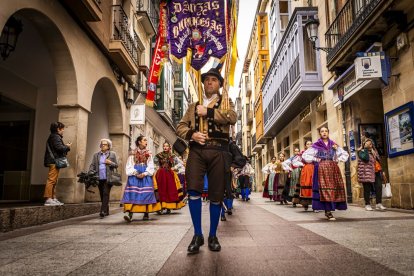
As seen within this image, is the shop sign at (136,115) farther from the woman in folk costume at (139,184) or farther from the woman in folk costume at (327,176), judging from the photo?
the woman in folk costume at (327,176)

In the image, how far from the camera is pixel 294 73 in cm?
1752

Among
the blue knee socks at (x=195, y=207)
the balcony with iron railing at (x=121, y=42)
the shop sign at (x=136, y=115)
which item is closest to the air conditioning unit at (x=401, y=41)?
the blue knee socks at (x=195, y=207)

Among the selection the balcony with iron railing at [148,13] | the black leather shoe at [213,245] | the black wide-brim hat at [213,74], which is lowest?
the black leather shoe at [213,245]

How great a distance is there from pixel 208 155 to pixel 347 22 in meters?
10.6

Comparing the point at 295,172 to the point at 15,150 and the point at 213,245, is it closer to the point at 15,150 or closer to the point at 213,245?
the point at 213,245

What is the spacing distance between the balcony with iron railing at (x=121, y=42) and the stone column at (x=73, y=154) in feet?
10.4

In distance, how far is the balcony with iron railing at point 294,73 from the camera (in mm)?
16141

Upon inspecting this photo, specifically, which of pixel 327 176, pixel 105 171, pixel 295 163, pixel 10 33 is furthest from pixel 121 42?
pixel 327 176

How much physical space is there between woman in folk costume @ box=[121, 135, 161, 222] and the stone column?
2606 millimetres

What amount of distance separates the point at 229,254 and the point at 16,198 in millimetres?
10703

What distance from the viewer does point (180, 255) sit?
12.0 feet

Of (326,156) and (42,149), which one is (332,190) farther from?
(42,149)

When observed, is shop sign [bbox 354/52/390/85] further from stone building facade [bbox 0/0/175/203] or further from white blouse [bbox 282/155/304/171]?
stone building facade [bbox 0/0/175/203]

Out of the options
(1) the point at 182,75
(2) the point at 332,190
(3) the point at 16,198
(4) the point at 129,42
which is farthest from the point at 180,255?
(1) the point at 182,75
